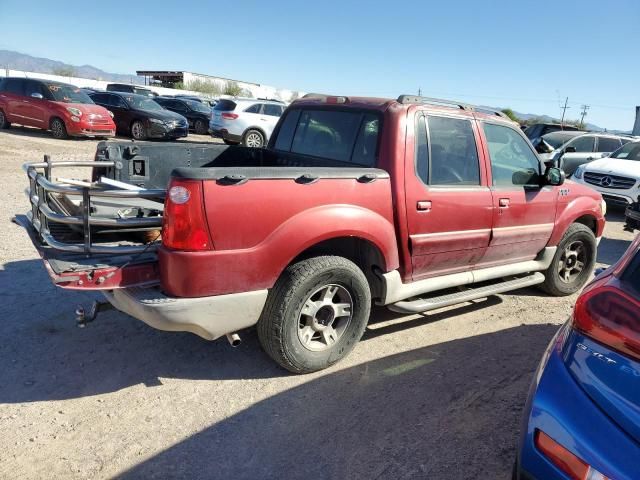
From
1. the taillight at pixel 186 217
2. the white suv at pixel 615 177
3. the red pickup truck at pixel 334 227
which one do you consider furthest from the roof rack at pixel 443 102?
the white suv at pixel 615 177

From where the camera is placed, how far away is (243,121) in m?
17.7

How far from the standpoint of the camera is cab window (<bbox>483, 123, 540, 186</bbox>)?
4516mm

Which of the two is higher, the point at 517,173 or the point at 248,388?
the point at 517,173

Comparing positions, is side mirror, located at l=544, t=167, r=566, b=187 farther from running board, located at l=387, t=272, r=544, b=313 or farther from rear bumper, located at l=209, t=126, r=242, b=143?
rear bumper, located at l=209, t=126, r=242, b=143

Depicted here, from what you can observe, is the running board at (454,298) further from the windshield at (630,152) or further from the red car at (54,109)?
the red car at (54,109)

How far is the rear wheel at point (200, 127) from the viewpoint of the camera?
23.1 m

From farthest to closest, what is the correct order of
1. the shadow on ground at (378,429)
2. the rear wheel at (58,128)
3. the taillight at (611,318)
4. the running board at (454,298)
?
1. the rear wheel at (58,128)
2. the running board at (454,298)
3. the shadow on ground at (378,429)
4. the taillight at (611,318)

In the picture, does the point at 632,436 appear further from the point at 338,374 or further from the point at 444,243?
the point at 444,243

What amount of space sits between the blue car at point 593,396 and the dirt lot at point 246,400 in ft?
3.08

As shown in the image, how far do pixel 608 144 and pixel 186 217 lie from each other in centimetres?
1493

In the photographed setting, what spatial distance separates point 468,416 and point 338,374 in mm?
921

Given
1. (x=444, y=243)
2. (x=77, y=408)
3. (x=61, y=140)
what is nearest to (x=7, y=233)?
(x=77, y=408)

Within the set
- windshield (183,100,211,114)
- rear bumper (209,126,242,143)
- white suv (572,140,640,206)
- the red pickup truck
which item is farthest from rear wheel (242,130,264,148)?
the red pickup truck

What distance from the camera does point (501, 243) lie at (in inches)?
180
